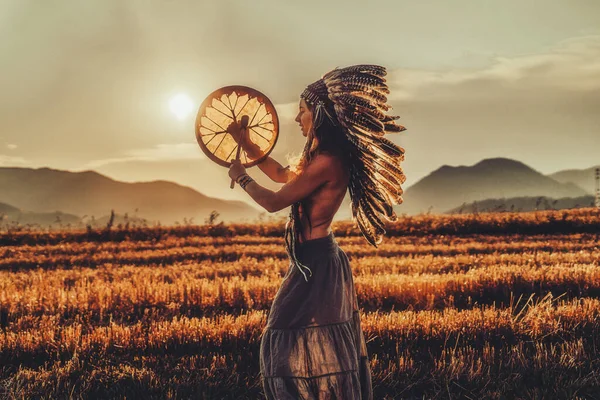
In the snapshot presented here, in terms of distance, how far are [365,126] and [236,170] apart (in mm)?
984

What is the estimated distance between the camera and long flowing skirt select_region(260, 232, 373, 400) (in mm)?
4273

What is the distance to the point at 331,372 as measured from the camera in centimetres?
430

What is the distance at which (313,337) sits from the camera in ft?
14.2

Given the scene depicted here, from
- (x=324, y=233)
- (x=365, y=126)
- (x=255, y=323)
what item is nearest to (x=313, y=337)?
(x=324, y=233)

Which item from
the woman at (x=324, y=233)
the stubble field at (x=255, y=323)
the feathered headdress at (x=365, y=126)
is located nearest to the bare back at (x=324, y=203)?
the woman at (x=324, y=233)

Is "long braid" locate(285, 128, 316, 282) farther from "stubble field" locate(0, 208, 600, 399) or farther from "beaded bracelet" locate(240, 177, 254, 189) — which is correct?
"stubble field" locate(0, 208, 600, 399)

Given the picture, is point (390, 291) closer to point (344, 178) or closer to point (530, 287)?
point (530, 287)

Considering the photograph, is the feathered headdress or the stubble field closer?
the feathered headdress

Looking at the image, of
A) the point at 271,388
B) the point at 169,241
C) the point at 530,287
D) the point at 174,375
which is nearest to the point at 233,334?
the point at 174,375

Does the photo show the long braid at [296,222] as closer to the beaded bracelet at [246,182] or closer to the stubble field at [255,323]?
the beaded bracelet at [246,182]

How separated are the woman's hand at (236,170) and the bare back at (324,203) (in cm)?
53

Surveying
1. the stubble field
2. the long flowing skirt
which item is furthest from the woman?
the stubble field

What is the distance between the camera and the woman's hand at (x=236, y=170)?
182 inches

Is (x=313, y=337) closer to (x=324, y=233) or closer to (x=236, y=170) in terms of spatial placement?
(x=324, y=233)
